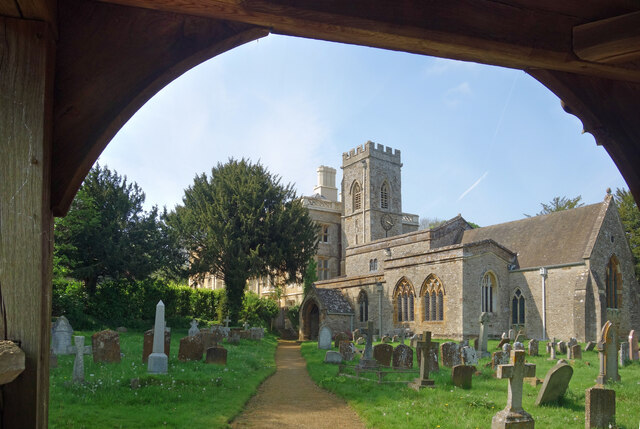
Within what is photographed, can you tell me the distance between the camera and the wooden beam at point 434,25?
209 centimetres

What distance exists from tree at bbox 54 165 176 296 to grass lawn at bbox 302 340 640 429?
62.0 feet

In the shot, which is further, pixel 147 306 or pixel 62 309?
pixel 147 306

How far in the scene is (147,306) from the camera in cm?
3109

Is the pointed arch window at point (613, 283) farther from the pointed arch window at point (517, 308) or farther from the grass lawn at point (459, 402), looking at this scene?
the grass lawn at point (459, 402)

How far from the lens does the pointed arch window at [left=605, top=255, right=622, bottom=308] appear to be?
2683 centimetres

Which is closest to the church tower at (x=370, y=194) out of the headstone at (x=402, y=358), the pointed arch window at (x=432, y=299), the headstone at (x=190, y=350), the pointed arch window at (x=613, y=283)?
the pointed arch window at (x=432, y=299)

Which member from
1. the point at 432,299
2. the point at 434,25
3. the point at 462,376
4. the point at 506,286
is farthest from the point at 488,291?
the point at 434,25

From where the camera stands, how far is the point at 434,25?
7.54 ft

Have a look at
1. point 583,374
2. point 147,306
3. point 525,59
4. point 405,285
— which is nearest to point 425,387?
point 583,374

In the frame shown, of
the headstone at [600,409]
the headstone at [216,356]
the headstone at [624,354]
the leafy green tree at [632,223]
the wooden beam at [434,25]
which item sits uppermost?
the leafy green tree at [632,223]

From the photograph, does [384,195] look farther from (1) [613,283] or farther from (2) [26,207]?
(2) [26,207]

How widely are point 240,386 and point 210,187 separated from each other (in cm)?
2354

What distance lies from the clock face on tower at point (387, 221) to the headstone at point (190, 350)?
33768 millimetres

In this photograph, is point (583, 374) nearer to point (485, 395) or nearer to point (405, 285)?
point (485, 395)
